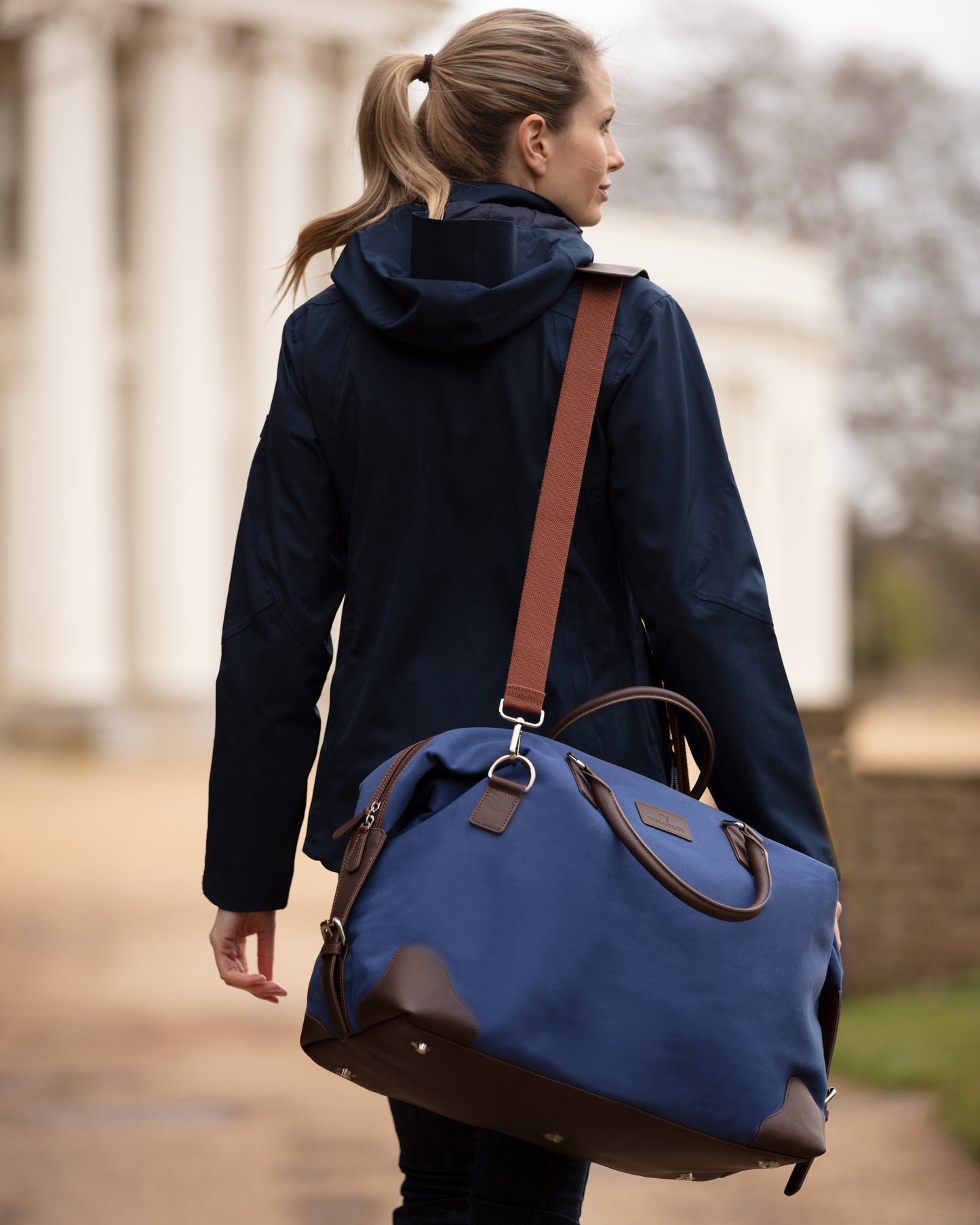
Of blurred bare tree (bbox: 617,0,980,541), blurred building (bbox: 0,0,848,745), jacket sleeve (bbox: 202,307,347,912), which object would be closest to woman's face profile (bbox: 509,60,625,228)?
jacket sleeve (bbox: 202,307,347,912)

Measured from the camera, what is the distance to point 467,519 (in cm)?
201

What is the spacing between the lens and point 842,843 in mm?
6402

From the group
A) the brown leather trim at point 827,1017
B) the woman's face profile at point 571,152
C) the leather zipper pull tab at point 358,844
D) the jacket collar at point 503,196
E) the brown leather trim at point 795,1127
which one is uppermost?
the woman's face profile at point 571,152

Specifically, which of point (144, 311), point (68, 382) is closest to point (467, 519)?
point (68, 382)

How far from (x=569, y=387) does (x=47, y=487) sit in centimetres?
1882

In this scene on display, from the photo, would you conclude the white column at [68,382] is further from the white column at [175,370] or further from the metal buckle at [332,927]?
the metal buckle at [332,927]

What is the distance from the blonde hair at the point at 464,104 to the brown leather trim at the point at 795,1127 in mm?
1057

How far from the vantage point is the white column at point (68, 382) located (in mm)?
19922

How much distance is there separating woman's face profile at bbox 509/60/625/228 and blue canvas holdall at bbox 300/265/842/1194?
63 cm

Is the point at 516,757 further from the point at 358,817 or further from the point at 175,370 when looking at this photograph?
the point at 175,370

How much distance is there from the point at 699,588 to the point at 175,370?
1983 cm

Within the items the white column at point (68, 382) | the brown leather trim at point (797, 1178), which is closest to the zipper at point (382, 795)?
the brown leather trim at point (797, 1178)

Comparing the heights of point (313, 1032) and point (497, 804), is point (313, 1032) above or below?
below

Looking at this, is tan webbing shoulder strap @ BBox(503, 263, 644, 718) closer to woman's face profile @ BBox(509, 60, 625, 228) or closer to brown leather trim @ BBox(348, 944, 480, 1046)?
woman's face profile @ BBox(509, 60, 625, 228)
